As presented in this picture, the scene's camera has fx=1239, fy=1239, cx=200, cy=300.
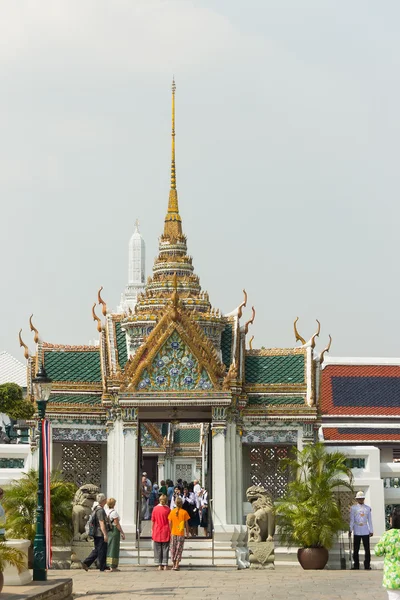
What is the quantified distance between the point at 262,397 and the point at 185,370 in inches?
66.4

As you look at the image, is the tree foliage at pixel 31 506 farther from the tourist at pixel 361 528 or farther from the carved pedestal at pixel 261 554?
the tourist at pixel 361 528

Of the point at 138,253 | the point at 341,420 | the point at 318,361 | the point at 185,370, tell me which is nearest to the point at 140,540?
the point at 185,370

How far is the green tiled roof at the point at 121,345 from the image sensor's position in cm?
2490

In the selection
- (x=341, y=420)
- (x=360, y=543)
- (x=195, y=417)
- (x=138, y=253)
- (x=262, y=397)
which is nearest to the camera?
(x=360, y=543)

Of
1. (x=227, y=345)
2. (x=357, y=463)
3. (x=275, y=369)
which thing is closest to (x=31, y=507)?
(x=227, y=345)

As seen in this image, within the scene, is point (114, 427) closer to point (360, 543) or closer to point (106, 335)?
point (106, 335)

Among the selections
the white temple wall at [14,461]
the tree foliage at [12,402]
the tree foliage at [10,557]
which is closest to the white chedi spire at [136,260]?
the tree foliage at [12,402]

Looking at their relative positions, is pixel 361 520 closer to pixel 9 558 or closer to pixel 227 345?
pixel 227 345

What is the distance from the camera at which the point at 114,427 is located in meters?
24.3

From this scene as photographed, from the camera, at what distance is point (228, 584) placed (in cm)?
1884

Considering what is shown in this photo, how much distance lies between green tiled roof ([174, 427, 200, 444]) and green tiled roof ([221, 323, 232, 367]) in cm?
2409

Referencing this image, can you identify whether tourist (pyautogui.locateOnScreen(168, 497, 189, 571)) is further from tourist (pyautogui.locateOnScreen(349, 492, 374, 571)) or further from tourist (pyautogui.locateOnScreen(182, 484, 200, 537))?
tourist (pyautogui.locateOnScreen(182, 484, 200, 537))

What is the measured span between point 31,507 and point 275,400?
5.59m

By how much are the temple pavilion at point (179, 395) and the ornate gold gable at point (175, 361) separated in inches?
0.8
